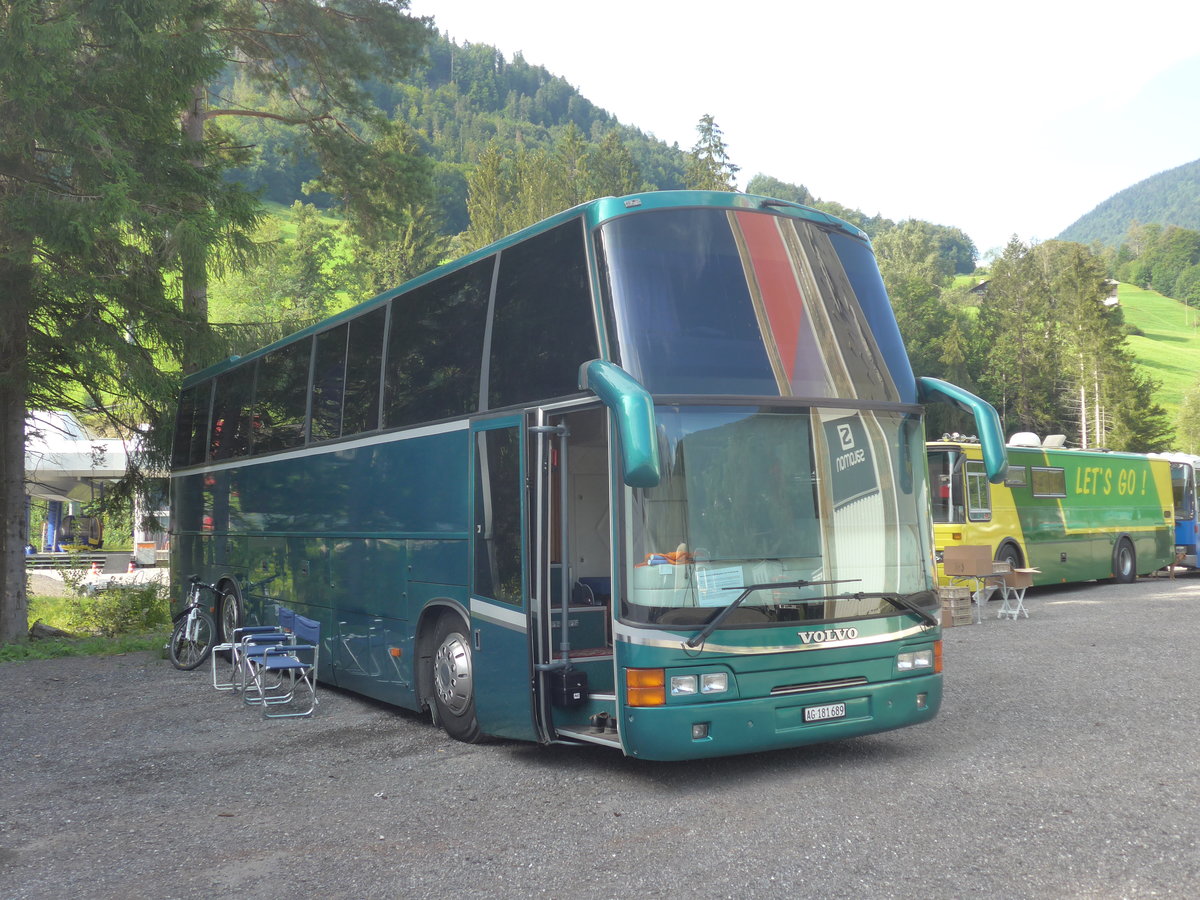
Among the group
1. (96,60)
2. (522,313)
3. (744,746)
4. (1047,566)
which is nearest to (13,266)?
(96,60)

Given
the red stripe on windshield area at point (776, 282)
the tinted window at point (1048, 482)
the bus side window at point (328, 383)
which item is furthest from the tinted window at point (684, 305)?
the tinted window at point (1048, 482)

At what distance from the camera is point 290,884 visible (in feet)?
17.2

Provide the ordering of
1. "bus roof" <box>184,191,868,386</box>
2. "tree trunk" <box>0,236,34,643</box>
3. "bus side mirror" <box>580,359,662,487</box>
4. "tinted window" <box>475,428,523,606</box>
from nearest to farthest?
"bus side mirror" <box>580,359,662,487</box> → "bus roof" <box>184,191,868,386</box> → "tinted window" <box>475,428,523,606</box> → "tree trunk" <box>0,236,34,643</box>

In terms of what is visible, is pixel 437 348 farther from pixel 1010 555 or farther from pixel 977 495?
pixel 1010 555

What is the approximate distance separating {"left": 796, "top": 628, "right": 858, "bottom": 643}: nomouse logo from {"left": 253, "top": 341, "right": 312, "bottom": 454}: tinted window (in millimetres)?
6306

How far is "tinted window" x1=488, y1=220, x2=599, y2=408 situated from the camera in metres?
7.31

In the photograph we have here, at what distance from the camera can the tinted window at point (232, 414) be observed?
1330 cm

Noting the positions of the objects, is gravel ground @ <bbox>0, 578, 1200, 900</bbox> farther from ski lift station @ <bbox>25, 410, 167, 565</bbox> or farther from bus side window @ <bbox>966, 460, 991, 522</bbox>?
ski lift station @ <bbox>25, 410, 167, 565</bbox>

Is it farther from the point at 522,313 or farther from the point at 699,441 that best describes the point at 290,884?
the point at 522,313

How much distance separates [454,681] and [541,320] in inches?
113

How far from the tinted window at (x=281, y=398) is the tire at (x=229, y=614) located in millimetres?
2109

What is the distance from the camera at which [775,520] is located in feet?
22.6

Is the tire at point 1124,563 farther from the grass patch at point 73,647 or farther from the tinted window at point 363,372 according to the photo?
the tinted window at point 363,372

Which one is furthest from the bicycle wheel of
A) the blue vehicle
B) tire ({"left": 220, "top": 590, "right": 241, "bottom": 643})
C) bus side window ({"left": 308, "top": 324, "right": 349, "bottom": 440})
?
the blue vehicle
